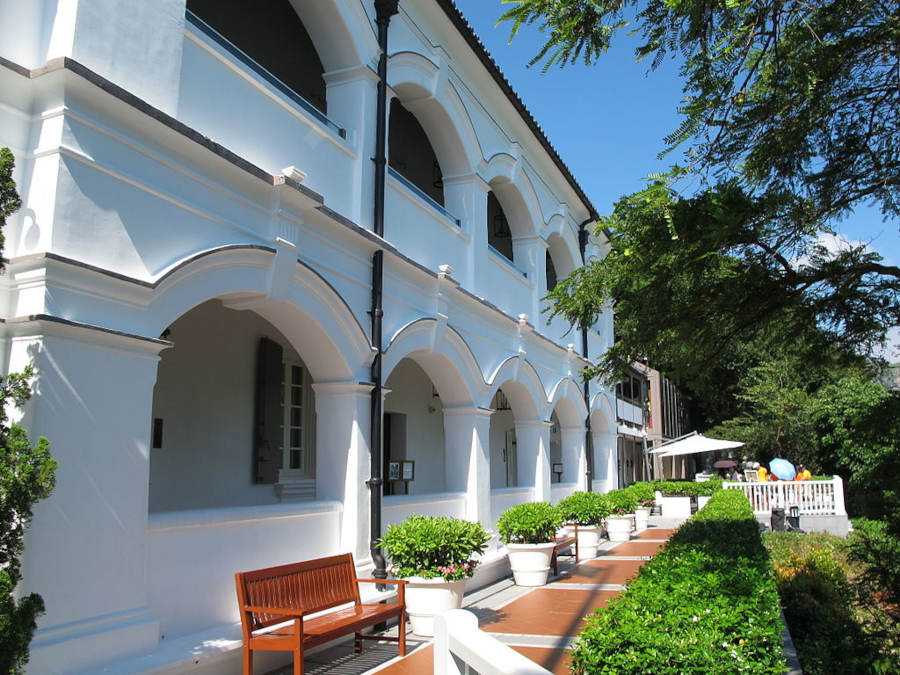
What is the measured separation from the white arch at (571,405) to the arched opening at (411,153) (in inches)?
207

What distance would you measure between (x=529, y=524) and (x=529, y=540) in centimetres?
31

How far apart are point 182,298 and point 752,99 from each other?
4.65 meters

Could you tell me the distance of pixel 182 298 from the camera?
6148mm

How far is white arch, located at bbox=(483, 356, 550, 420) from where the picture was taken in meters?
13.7

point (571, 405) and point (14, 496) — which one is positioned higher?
point (571, 405)

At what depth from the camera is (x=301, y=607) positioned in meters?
6.70

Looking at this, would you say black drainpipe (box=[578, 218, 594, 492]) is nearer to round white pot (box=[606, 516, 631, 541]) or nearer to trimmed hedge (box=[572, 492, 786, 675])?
round white pot (box=[606, 516, 631, 541])

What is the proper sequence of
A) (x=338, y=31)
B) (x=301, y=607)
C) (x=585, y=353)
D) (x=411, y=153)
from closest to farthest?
1. (x=301, y=607)
2. (x=338, y=31)
3. (x=411, y=153)
4. (x=585, y=353)

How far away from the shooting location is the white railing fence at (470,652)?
2.74 m

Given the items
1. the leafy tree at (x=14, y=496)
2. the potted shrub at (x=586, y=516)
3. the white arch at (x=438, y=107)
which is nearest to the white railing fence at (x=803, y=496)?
the potted shrub at (x=586, y=516)

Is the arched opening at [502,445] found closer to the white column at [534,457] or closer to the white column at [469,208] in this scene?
the white column at [534,457]

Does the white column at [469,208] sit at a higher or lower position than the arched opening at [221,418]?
higher

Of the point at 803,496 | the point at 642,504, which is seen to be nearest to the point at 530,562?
the point at 642,504

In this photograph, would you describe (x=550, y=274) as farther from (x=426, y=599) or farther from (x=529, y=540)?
(x=426, y=599)
